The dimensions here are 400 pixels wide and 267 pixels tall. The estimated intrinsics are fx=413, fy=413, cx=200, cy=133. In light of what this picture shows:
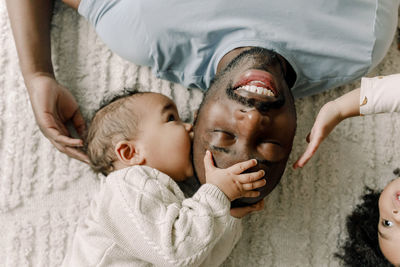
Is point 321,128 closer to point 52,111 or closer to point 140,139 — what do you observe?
point 140,139

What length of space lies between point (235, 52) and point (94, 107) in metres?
0.42

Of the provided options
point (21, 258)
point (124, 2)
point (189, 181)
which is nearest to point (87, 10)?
point (124, 2)

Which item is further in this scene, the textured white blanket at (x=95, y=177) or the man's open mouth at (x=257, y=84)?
the textured white blanket at (x=95, y=177)

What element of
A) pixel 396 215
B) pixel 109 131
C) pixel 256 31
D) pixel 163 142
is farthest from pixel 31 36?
pixel 396 215

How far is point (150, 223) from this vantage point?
822mm

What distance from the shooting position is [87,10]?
106 centimetres

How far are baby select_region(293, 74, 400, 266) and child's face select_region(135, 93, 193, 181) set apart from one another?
258 millimetres

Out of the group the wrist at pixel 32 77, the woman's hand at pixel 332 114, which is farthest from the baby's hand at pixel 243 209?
the wrist at pixel 32 77

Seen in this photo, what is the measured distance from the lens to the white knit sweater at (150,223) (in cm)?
81

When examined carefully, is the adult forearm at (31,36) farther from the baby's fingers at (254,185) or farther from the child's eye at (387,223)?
the child's eye at (387,223)

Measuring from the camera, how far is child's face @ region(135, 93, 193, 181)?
3.04 feet

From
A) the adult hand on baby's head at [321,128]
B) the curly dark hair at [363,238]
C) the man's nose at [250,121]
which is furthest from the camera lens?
the curly dark hair at [363,238]

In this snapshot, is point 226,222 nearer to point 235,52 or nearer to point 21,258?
point 235,52

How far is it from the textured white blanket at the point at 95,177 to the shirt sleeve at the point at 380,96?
7.4 inches
